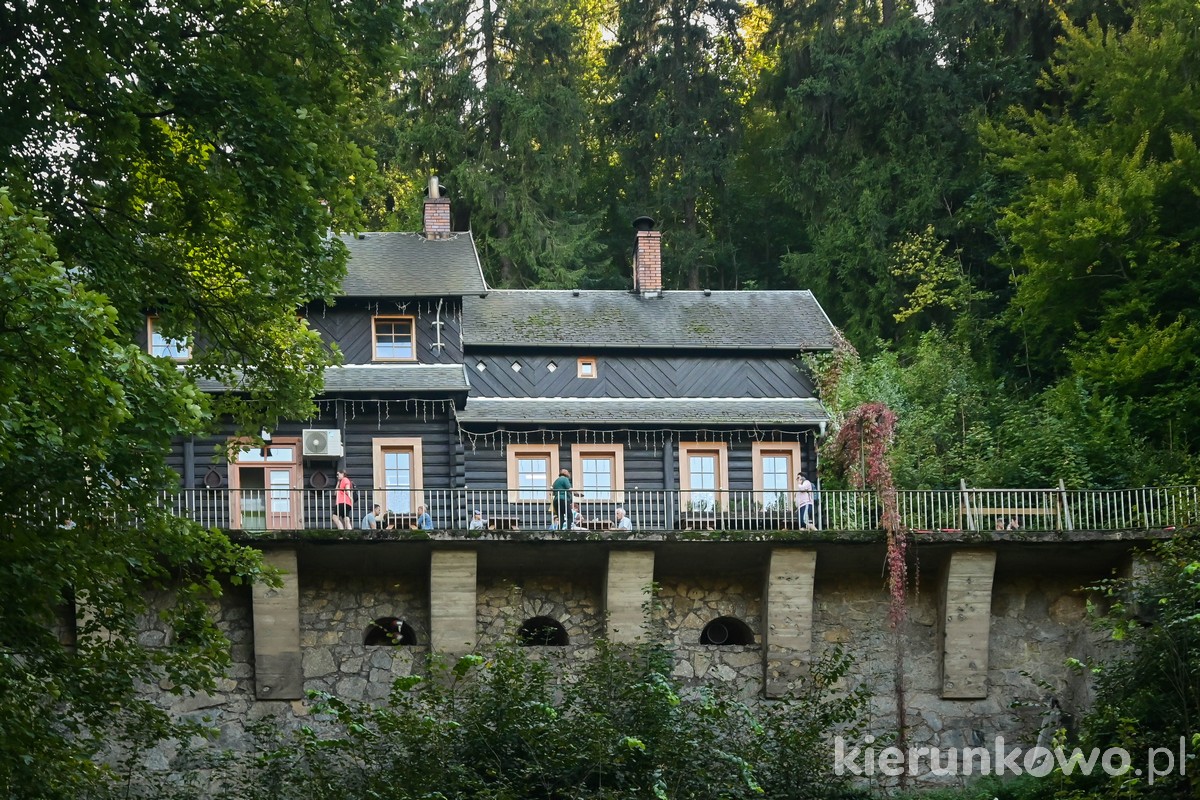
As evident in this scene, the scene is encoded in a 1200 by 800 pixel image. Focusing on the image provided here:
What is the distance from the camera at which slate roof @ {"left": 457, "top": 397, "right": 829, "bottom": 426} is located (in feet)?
98.8

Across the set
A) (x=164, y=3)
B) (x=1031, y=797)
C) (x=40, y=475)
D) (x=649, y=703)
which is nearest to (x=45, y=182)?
(x=164, y=3)

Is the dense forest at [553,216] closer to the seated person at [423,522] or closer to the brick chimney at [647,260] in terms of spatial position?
the seated person at [423,522]

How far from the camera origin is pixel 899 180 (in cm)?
3869

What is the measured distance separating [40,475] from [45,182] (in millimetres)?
3711

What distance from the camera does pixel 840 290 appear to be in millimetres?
38938

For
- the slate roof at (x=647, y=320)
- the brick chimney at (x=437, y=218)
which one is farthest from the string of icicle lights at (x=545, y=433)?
the brick chimney at (x=437, y=218)

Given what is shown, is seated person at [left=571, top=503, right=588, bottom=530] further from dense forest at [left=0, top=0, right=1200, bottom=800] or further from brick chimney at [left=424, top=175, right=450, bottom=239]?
brick chimney at [left=424, top=175, right=450, bottom=239]

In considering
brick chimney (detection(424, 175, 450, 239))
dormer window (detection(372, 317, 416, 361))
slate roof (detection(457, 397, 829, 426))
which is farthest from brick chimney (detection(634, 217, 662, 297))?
dormer window (detection(372, 317, 416, 361))

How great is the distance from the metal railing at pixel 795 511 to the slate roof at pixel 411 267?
4.78 m

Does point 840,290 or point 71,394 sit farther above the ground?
point 840,290

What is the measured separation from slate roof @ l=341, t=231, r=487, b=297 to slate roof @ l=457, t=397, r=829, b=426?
2022 millimetres

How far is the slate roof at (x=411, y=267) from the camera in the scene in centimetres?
3058

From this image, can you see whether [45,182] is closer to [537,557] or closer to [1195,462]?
[537,557]

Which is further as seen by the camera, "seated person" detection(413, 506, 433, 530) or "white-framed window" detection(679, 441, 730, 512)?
"white-framed window" detection(679, 441, 730, 512)
